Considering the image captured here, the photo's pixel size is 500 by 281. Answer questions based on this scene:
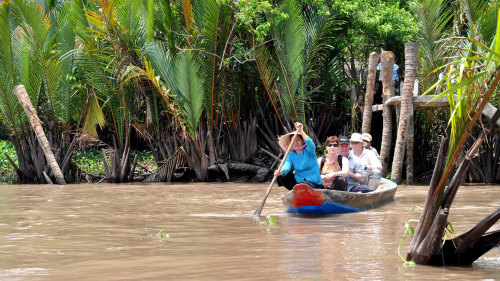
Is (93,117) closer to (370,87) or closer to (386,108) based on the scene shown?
(370,87)

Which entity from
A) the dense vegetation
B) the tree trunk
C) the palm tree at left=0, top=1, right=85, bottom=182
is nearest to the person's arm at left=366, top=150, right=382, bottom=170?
the tree trunk

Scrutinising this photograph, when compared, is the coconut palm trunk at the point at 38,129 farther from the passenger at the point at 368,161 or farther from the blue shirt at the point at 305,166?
the blue shirt at the point at 305,166

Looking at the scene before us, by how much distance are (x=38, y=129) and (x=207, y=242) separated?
1045cm

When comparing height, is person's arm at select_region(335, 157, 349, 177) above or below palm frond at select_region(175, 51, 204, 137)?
below

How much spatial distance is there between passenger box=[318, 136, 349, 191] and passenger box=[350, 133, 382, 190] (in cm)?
89

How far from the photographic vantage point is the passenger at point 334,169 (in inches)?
346

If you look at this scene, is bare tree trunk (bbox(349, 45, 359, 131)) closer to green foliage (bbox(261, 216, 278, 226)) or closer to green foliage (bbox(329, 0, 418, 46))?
green foliage (bbox(329, 0, 418, 46))

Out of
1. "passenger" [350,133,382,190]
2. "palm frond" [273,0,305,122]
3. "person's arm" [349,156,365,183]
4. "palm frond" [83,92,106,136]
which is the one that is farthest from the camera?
"palm frond" [83,92,106,136]

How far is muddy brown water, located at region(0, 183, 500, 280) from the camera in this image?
4.52 meters

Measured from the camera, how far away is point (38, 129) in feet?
50.4

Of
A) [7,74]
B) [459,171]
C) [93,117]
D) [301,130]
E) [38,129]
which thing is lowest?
[459,171]

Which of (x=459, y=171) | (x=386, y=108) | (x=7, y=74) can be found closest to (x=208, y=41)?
(x=386, y=108)

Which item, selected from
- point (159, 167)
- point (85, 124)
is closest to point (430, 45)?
point (159, 167)

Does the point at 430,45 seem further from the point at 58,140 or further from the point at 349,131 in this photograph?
the point at 58,140
